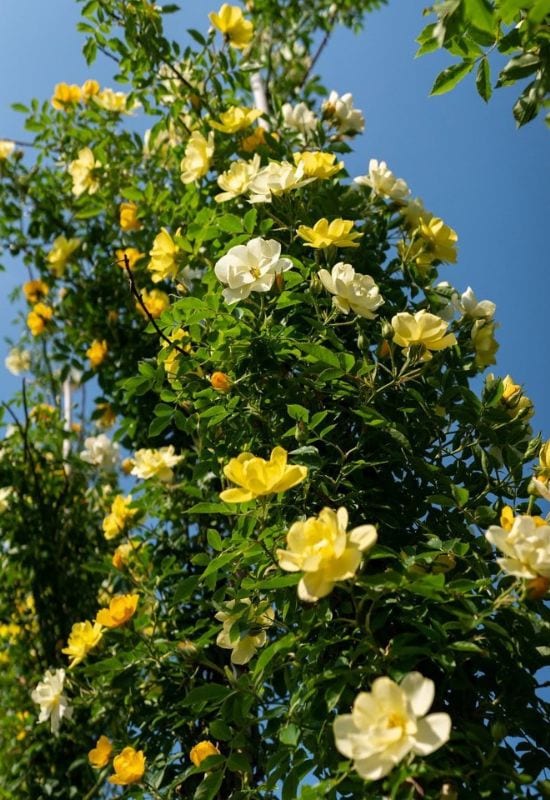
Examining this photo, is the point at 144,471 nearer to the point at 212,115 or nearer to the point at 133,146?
the point at 212,115

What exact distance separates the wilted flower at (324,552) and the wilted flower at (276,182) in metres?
0.72

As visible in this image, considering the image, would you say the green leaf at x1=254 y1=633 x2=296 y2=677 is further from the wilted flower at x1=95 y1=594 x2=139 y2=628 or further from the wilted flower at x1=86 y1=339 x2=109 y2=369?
the wilted flower at x1=86 y1=339 x2=109 y2=369

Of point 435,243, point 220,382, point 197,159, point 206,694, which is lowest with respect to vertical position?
point 206,694

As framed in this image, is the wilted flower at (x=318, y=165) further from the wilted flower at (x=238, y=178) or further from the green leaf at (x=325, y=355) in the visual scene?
the green leaf at (x=325, y=355)

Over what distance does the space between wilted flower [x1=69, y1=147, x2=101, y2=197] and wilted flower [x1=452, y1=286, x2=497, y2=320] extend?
1318mm

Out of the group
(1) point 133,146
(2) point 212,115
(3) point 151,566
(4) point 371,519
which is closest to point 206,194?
(2) point 212,115

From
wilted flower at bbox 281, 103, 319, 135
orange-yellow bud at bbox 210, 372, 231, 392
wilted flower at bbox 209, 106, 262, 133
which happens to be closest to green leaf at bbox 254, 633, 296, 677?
orange-yellow bud at bbox 210, 372, 231, 392

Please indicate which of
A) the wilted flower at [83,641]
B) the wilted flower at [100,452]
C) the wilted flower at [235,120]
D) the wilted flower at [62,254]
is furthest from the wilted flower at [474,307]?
the wilted flower at [62,254]

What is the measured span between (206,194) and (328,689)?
135cm

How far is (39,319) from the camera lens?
2418mm

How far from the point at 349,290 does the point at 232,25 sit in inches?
47.5

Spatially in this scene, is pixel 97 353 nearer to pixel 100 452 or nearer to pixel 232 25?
pixel 100 452

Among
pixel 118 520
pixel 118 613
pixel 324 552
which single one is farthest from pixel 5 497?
pixel 324 552

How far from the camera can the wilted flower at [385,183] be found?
161 centimetres
